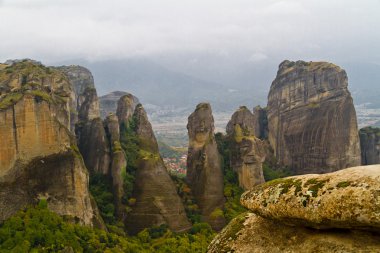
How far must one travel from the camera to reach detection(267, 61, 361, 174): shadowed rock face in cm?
6756

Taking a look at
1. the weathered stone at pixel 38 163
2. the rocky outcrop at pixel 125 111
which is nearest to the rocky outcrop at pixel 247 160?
the rocky outcrop at pixel 125 111

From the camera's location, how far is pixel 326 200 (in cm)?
1045

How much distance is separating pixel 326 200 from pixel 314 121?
2413 inches

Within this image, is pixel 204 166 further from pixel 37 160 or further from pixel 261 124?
pixel 261 124

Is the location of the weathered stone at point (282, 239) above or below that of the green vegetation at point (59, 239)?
above

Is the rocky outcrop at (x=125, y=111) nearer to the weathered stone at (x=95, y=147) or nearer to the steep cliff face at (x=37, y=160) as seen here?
the weathered stone at (x=95, y=147)

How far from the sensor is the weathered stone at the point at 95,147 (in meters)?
53.6

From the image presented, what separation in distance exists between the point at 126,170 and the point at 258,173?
667 inches

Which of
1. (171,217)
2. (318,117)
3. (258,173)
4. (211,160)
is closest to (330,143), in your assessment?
(318,117)

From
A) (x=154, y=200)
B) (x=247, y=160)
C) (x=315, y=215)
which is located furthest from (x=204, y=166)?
(x=315, y=215)

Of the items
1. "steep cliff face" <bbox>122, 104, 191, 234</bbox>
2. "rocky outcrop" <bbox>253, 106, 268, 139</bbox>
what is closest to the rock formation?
"steep cliff face" <bbox>122, 104, 191, 234</bbox>

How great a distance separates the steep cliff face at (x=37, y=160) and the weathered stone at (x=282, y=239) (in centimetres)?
2740

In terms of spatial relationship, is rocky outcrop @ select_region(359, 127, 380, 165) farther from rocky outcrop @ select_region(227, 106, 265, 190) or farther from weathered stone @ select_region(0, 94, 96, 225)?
weathered stone @ select_region(0, 94, 96, 225)

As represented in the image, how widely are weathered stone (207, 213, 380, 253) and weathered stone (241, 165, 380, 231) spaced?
43 cm
